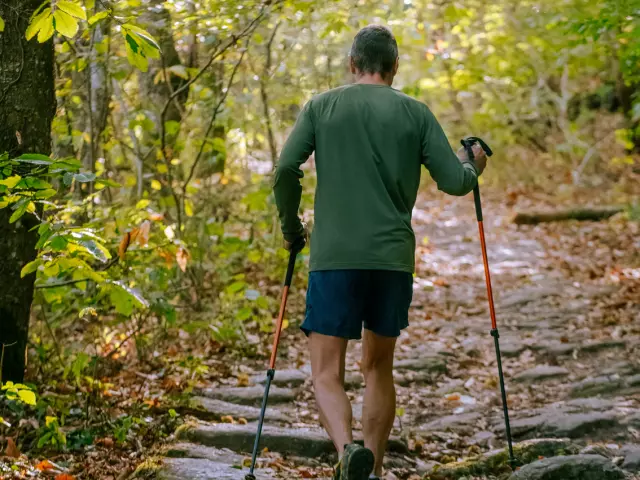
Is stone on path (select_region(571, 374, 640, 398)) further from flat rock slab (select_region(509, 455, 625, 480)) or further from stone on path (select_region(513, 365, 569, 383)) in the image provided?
flat rock slab (select_region(509, 455, 625, 480))

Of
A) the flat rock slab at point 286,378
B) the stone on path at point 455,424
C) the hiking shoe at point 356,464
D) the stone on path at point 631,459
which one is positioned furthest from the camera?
the flat rock slab at point 286,378

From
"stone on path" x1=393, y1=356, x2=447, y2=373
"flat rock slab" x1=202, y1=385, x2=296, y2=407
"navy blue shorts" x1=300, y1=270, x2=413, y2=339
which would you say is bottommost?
"stone on path" x1=393, y1=356, x2=447, y2=373

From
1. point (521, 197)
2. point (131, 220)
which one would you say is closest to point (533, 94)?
point (521, 197)

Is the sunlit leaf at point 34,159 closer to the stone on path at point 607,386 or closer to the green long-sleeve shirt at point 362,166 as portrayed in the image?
the green long-sleeve shirt at point 362,166

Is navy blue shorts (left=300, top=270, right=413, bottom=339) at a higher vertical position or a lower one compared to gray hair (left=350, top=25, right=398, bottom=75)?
lower

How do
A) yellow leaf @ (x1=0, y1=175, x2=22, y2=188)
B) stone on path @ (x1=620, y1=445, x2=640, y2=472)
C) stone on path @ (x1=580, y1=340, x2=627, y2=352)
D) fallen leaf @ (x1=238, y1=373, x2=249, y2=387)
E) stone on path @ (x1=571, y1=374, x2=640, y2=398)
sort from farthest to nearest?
stone on path @ (x1=580, y1=340, x2=627, y2=352) → fallen leaf @ (x1=238, y1=373, x2=249, y2=387) → stone on path @ (x1=571, y1=374, x2=640, y2=398) → stone on path @ (x1=620, y1=445, x2=640, y2=472) → yellow leaf @ (x1=0, y1=175, x2=22, y2=188)

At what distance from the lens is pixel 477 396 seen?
19.8 ft

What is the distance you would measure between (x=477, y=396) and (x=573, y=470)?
2478 mm

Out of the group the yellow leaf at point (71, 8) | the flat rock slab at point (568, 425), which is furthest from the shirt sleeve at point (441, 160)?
the flat rock slab at point (568, 425)

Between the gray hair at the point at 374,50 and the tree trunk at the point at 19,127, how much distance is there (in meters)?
1.88

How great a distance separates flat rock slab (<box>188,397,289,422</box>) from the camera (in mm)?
4898

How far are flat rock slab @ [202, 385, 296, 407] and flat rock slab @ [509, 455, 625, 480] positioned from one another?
7.65 feet

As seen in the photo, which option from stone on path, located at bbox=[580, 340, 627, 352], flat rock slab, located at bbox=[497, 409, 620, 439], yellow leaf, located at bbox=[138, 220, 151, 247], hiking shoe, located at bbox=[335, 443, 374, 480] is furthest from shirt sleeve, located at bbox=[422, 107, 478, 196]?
stone on path, located at bbox=[580, 340, 627, 352]

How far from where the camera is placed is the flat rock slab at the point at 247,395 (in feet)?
17.8
